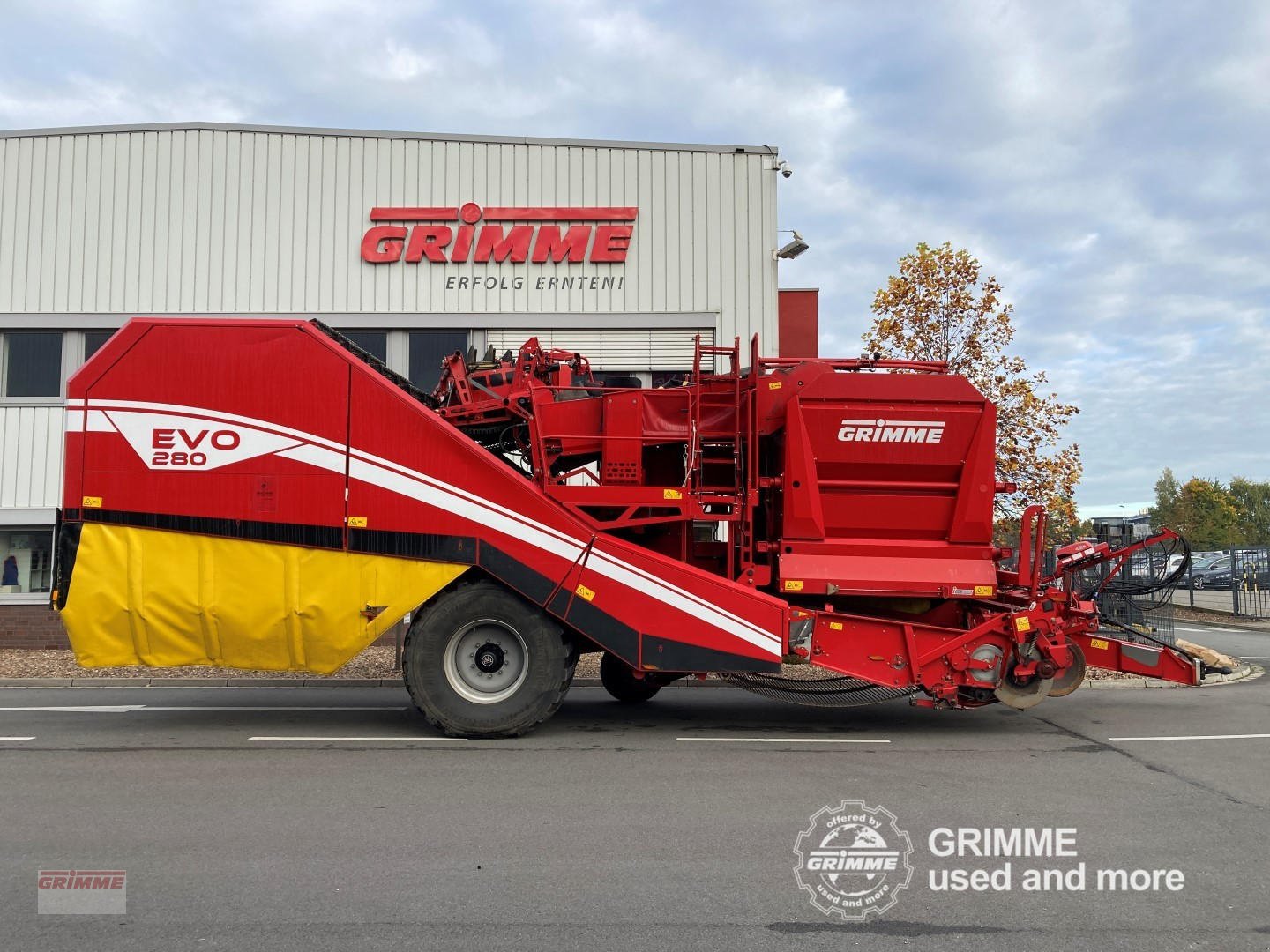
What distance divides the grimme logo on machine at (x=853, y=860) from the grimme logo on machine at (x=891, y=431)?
132 inches

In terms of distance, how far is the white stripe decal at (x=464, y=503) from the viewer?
7840mm

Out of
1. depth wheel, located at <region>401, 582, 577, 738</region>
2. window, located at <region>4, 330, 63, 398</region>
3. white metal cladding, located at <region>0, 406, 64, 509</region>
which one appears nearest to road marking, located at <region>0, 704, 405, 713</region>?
depth wheel, located at <region>401, 582, 577, 738</region>

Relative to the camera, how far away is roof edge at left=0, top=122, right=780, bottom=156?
15.6m

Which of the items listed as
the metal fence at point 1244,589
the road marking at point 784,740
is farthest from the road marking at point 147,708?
the metal fence at point 1244,589

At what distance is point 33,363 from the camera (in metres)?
15.8

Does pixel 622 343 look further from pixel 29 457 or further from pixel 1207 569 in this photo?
pixel 1207 569

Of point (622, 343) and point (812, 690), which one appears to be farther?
point (622, 343)

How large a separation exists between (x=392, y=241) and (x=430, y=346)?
1.83m

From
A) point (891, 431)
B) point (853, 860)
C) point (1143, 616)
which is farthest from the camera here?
point (1143, 616)

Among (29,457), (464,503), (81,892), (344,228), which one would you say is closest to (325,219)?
(344,228)

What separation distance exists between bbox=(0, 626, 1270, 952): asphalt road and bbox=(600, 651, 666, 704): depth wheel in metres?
0.36

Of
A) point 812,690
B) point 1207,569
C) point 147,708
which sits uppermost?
point 1207,569

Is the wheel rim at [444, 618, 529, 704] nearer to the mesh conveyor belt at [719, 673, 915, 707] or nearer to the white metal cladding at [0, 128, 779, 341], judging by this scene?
the mesh conveyor belt at [719, 673, 915, 707]

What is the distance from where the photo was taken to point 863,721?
8.95 metres
